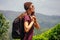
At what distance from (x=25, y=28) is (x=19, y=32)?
0.15 metres

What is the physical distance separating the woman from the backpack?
0.08m

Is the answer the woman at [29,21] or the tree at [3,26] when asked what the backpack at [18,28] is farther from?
the tree at [3,26]

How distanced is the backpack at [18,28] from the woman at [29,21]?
8 centimetres

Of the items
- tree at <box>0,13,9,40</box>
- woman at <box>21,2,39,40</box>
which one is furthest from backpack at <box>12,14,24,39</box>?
tree at <box>0,13,9,40</box>

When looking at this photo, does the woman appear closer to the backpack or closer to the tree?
the backpack

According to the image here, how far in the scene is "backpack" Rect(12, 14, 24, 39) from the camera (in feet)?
17.0

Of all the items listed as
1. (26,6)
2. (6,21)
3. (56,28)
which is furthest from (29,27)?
(6,21)

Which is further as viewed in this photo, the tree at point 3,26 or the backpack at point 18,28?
the tree at point 3,26

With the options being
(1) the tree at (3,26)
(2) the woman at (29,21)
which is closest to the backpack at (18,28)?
(2) the woman at (29,21)

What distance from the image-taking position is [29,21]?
5.27 meters

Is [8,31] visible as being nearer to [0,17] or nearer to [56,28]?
[0,17]

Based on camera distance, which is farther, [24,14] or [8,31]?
[8,31]

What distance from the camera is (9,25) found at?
58.3ft

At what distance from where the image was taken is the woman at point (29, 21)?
5180 mm
